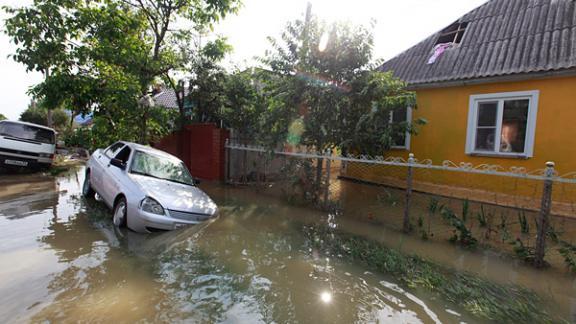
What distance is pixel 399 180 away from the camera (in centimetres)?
925

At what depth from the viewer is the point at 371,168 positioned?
9.92 metres

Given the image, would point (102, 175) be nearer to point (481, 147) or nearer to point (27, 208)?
point (27, 208)

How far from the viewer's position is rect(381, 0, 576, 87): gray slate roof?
6.88 meters

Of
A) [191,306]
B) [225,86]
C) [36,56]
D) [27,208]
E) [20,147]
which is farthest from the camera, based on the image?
[225,86]

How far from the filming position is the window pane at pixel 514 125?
7.14m

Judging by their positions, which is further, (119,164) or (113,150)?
(113,150)

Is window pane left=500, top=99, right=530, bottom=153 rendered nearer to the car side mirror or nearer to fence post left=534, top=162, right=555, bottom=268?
fence post left=534, top=162, right=555, bottom=268

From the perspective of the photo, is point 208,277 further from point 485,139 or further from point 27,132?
point 27,132

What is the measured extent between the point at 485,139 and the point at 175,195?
7557 millimetres

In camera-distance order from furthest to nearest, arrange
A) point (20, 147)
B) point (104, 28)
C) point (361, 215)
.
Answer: point (20, 147) → point (104, 28) → point (361, 215)

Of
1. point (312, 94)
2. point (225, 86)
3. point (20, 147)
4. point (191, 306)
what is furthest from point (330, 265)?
point (20, 147)

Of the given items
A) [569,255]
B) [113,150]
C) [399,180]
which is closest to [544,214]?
[569,255]

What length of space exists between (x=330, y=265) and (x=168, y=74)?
9.12 m

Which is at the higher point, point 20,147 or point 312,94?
point 312,94
